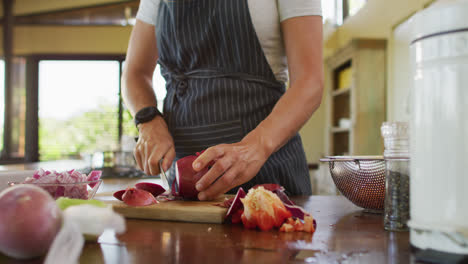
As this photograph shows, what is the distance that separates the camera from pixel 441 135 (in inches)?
16.7

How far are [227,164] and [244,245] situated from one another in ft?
1.07

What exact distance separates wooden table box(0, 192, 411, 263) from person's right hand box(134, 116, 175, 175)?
0.34 metres

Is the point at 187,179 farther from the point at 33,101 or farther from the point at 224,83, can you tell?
the point at 33,101

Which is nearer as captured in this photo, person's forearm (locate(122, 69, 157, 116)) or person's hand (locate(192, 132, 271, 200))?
person's hand (locate(192, 132, 271, 200))

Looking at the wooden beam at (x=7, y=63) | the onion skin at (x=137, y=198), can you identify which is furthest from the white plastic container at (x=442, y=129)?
the wooden beam at (x=7, y=63)

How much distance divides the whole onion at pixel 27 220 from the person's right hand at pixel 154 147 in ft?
1.86

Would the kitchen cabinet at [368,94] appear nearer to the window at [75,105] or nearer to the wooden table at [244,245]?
the wooden table at [244,245]

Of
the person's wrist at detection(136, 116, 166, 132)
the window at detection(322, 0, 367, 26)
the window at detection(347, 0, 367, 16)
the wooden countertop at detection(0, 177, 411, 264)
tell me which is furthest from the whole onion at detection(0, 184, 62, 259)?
the window at detection(322, 0, 367, 26)

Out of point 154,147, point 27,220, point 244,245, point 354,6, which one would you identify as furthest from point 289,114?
point 354,6

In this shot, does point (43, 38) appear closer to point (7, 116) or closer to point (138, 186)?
point (7, 116)

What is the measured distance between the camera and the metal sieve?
79 centimetres

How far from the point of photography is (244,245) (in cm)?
53

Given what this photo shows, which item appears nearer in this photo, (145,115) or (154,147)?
(154,147)

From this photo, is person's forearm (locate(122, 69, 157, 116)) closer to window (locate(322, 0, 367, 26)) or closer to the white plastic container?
the white plastic container
